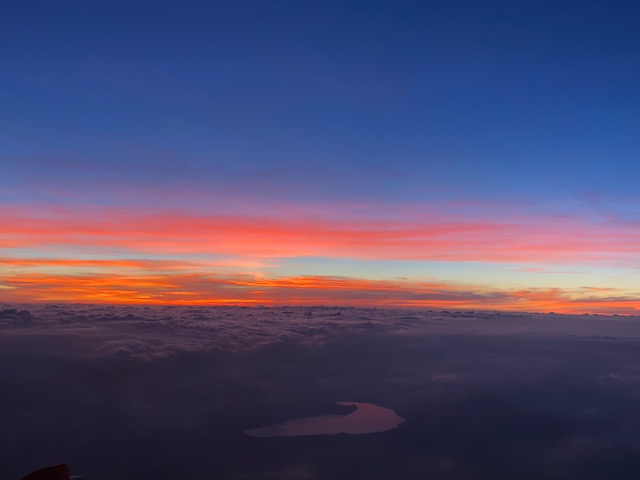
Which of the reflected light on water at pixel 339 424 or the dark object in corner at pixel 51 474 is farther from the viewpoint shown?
the reflected light on water at pixel 339 424

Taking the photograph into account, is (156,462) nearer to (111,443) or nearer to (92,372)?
(111,443)

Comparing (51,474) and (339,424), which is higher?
(51,474)

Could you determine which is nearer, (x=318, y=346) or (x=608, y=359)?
(x=608, y=359)

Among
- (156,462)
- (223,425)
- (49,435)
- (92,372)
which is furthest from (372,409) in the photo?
(92,372)

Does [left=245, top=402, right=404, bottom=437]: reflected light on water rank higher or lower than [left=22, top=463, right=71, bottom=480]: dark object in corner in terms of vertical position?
lower

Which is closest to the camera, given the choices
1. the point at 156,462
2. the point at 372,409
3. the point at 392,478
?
the point at 392,478

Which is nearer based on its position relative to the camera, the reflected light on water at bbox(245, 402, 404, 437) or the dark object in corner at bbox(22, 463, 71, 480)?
the dark object in corner at bbox(22, 463, 71, 480)

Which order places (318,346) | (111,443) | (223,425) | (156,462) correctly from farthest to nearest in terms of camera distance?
(318,346), (223,425), (111,443), (156,462)

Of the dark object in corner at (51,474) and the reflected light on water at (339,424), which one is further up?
the dark object in corner at (51,474)

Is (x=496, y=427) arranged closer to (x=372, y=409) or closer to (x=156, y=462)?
(x=372, y=409)

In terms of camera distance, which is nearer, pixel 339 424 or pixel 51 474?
pixel 51 474
